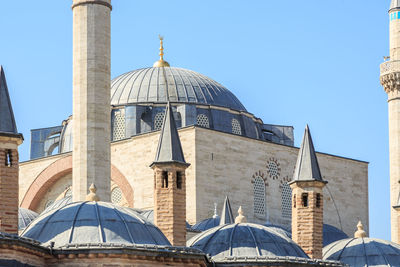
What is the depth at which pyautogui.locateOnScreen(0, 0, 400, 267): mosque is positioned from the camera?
64.7ft

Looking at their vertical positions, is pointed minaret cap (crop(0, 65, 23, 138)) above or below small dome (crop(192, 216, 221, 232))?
above

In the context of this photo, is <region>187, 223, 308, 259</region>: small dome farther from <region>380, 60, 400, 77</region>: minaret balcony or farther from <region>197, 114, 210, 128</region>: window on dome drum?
<region>380, 60, 400, 77</region>: minaret balcony

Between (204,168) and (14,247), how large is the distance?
1757 cm

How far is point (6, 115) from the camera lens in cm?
2005

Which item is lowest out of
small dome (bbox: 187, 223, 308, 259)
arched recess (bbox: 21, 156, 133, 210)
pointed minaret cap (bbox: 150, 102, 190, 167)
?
small dome (bbox: 187, 223, 308, 259)

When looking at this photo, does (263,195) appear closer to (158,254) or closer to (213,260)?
(213,260)

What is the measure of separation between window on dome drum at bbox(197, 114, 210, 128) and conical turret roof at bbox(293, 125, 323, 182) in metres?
12.4

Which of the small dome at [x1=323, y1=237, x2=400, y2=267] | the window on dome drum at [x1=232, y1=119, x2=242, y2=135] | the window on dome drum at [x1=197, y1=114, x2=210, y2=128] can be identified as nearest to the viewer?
the small dome at [x1=323, y1=237, x2=400, y2=267]

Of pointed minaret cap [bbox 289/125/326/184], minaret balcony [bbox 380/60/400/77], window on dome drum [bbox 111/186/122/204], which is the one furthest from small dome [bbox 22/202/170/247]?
minaret balcony [bbox 380/60/400/77]

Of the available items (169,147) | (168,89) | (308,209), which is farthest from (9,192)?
(168,89)

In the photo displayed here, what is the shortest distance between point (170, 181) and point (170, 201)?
40cm

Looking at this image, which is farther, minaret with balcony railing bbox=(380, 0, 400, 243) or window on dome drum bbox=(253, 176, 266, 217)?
minaret with balcony railing bbox=(380, 0, 400, 243)

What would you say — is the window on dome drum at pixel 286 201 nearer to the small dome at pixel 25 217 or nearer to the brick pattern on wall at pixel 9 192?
the small dome at pixel 25 217

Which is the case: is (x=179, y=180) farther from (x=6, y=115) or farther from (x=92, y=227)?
(x=6, y=115)
